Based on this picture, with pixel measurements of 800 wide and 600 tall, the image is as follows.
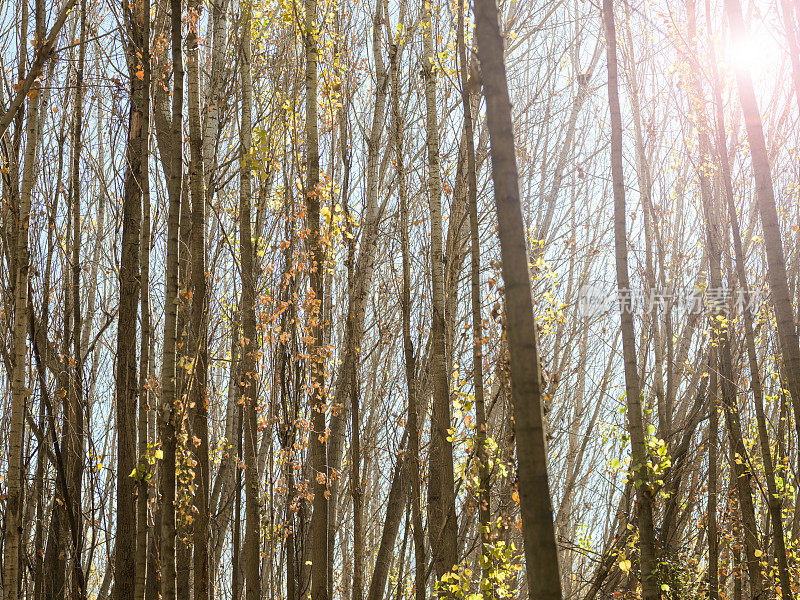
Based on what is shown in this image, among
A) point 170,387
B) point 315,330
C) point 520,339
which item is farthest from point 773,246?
point 170,387

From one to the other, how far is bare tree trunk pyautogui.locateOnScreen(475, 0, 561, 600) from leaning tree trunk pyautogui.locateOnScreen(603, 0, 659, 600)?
5.02ft

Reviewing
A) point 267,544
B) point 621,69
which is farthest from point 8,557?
point 621,69

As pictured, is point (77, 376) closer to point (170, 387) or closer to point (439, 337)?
point (170, 387)

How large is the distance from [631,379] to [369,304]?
4.84 meters

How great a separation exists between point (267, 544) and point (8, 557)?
201 cm

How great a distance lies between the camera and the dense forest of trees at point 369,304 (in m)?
3.43

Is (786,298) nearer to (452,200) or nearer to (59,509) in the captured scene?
(452,200)

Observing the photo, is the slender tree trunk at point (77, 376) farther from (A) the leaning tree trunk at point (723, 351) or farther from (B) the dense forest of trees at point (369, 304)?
(A) the leaning tree trunk at point (723, 351)

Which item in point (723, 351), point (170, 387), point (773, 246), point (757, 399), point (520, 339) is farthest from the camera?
point (723, 351)

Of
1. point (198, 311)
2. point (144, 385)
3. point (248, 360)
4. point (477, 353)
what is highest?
point (198, 311)

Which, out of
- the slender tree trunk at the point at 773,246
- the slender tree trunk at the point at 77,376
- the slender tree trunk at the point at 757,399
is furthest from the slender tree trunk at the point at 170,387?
the slender tree trunk at the point at 757,399

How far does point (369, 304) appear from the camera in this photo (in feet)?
26.1

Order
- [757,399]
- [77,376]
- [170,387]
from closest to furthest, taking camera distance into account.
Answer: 1. [170,387]
2. [757,399]
3. [77,376]

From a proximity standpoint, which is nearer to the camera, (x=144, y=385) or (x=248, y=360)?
(x=144, y=385)
